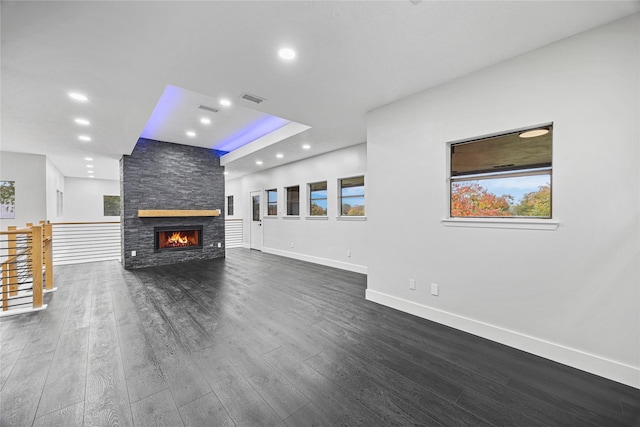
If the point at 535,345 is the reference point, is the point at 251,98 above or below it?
above

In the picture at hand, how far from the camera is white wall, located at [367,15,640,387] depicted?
76.4 inches

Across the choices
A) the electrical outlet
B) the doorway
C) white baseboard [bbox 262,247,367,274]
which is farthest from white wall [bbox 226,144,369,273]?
the electrical outlet

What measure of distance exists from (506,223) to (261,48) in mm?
2810

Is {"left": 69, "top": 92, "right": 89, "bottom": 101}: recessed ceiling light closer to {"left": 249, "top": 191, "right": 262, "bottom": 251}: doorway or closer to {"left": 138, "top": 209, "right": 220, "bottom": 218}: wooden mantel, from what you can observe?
{"left": 138, "top": 209, "right": 220, "bottom": 218}: wooden mantel

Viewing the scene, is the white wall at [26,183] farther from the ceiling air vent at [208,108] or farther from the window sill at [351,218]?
the window sill at [351,218]

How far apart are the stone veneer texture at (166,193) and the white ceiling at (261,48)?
2.24 metres

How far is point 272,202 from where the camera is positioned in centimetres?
833

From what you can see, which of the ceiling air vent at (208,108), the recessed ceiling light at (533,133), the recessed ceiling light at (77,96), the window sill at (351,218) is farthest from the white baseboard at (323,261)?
the recessed ceiling light at (77,96)

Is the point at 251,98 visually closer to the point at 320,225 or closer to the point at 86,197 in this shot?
the point at 320,225

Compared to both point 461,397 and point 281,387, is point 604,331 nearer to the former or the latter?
point 461,397

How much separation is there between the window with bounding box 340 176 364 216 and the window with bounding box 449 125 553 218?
268 cm

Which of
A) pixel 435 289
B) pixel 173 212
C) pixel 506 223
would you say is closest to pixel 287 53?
pixel 506 223

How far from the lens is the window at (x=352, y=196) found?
18.3 ft

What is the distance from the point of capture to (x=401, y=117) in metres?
3.29
